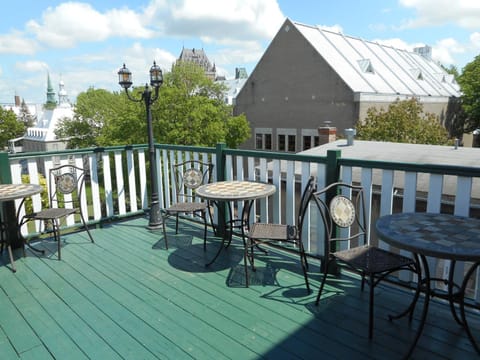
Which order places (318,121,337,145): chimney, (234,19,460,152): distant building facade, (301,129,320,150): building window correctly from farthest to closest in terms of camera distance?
1. (301,129,320,150): building window
2. (234,19,460,152): distant building facade
3. (318,121,337,145): chimney

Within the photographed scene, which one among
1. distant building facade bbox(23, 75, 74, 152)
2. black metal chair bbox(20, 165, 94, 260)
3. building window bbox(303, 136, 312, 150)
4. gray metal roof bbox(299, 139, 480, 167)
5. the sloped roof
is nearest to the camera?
black metal chair bbox(20, 165, 94, 260)

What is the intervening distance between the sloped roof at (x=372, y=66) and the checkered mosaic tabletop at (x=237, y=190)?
19.4 meters

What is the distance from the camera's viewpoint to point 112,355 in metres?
2.07

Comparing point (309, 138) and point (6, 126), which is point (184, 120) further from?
point (6, 126)

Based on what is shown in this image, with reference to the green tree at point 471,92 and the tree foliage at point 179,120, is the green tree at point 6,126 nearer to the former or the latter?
the tree foliage at point 179,120

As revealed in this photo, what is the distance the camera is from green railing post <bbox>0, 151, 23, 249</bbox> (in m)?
3.84

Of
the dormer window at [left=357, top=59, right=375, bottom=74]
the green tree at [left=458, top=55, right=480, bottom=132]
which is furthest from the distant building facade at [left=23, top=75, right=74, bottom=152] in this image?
the green tree at [left=458, top=55, right=480, bottom=132]

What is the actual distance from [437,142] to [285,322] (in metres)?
18.4

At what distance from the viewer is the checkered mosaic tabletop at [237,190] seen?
3.13 metres

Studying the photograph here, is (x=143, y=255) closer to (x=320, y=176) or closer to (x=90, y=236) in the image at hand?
(x=90, y=236)

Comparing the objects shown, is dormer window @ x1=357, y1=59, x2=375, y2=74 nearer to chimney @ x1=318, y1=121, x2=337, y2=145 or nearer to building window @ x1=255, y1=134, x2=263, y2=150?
building window @ x1=255, y1=134, x2=263, y2=150

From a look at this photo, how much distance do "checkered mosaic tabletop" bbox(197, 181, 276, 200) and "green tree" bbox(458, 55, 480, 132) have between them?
1258 inches

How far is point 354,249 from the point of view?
249cm

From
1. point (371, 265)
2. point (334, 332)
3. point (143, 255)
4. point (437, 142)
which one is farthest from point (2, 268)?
point (437, 142)
